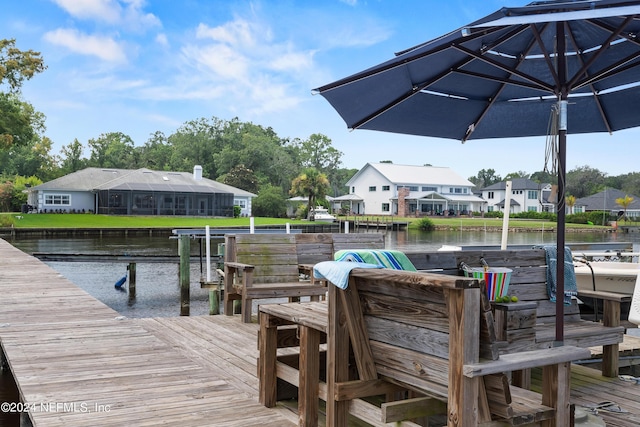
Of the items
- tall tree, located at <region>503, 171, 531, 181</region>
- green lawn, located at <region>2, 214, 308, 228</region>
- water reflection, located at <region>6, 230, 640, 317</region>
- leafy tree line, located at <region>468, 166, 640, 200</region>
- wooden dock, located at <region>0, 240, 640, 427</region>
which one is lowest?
water reflection, located at <region>6, 230, 640, 317</region>

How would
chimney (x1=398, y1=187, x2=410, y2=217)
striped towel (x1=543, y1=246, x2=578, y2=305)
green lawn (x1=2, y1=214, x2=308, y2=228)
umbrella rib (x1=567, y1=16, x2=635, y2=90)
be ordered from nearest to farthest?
umbrella rib (x1=567, y1=16, x2=635, y2=90), striped towel (x1=543, y1=246, x2=578, y2=305), green lawn (x1=2, y1=214, x2=308, y2=228), chimney (x1=398, y1=187, x2=410, y2=217)

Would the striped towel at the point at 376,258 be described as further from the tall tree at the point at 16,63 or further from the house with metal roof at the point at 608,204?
the house with metal roof at the point at 608,204

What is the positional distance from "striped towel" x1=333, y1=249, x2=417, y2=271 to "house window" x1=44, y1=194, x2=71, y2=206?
50020 mm

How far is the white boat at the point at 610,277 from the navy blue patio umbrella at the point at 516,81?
178 cm

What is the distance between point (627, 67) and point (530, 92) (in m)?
1.18

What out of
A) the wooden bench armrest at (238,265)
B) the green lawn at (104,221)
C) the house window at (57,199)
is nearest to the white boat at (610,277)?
the wooden bench armrest at (238,265)

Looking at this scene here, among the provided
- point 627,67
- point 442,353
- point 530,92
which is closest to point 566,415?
point 442,353

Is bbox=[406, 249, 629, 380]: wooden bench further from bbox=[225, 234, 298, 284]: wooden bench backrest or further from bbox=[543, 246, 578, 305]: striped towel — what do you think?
bbox=[225, 234, 298, 284]: wooden bench backrest

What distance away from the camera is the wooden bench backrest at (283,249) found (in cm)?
764

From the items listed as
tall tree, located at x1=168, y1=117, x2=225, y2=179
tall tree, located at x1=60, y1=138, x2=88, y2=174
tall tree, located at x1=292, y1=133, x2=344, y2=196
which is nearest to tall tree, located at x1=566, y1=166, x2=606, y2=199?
tall tree, located at x1=292, y1=133, x2=344, y2=196

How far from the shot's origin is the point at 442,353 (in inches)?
102

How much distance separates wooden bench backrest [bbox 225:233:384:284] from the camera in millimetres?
7645

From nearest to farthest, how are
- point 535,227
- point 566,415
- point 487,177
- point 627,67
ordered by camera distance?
point 566,415 < point 627,67 < point 535,227 < point 487,177

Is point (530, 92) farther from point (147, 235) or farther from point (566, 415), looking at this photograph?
point (147, 235)
